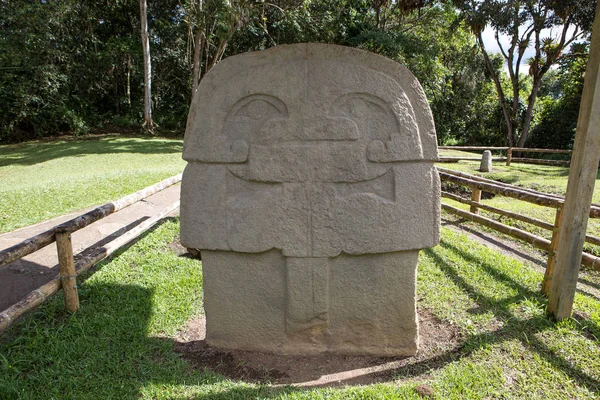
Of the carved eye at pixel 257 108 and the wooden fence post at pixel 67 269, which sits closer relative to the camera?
the carved eye at pixel 257 108

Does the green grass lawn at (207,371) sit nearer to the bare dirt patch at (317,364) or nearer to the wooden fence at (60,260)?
the bare dirt patch at (317,364)

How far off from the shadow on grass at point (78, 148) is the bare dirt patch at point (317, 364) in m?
11.7

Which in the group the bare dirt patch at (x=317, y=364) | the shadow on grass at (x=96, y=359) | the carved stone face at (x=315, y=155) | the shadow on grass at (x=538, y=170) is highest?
the carved stone face at (x=315, y=155)

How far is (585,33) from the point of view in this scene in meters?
15.1

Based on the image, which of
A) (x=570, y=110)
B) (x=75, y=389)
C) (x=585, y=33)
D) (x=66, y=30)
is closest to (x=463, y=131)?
(x=570, y=110)

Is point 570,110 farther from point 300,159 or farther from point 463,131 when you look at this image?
point 300,159

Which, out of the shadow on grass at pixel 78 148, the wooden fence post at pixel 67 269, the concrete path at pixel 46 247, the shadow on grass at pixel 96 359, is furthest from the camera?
the shadow on grass at pixel 78 148

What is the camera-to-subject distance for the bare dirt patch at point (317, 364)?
2.51 m

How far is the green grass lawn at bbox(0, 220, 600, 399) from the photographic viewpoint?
7.43 feet

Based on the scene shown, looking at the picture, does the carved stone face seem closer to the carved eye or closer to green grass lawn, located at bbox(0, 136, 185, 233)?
the carved eye

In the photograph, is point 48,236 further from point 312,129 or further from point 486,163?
point 486,163

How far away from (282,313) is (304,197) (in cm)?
85

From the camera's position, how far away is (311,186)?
2.54 m

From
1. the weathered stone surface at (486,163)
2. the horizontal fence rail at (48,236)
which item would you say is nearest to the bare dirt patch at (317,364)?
the horizontal fence rail at (48,236)
